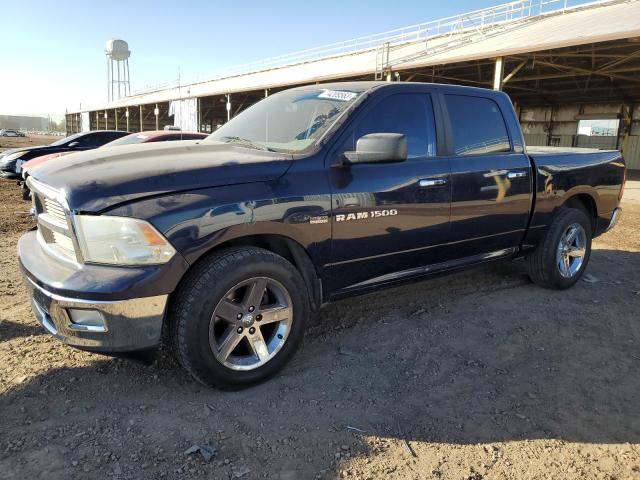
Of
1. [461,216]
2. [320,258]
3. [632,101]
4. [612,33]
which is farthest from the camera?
[632,101]

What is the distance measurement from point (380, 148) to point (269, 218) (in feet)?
2.66

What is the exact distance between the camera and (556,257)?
15.8ft

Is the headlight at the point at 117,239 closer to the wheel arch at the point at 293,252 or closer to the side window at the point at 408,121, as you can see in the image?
the wheel arch at the point at 293,252

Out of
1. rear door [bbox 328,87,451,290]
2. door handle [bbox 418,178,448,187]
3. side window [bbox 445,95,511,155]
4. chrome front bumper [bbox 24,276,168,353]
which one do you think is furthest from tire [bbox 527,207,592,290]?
chrome front bumper [bbox 24,276,168,353]

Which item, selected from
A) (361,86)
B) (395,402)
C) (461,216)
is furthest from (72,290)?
(461,216)

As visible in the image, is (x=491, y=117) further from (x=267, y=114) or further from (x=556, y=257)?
(x=267, y=114)

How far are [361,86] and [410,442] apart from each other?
2462 millimetres

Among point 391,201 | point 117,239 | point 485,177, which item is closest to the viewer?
point 117,239

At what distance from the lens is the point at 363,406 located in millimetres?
2828

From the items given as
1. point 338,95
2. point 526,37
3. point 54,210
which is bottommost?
point 54,210

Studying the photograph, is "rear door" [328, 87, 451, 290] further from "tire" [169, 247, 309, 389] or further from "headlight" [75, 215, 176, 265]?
"headlight" [75, 215, 176, 265]

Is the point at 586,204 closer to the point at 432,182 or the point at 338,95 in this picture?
the point at 432,182

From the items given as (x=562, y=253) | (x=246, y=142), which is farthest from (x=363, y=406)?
(x=562, y=253)

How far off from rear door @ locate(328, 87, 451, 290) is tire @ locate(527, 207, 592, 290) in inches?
62.3
